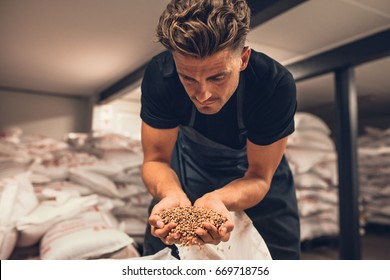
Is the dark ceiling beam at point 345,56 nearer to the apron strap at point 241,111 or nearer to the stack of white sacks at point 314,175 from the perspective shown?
the apron strap at point 241,111

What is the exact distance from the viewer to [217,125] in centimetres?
76

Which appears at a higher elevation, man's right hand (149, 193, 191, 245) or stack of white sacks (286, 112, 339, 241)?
stack of white sacks (286, 112, 339, 241)

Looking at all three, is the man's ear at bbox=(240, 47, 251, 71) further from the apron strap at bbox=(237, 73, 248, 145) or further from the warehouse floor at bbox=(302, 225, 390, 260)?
the warehouse floor at bbox=(302, 225, 390, 260)

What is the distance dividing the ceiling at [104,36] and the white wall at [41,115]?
0.03 metres

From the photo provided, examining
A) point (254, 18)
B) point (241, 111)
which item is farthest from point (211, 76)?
point (254, 18)

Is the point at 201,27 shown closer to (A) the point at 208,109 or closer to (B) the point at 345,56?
(A) the point at 208,109

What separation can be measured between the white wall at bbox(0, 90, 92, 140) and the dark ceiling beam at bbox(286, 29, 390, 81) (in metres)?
0.61

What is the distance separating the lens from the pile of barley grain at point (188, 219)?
1.98ft

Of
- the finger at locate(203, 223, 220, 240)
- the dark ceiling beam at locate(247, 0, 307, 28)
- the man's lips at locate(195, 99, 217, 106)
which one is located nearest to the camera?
the finger at locate(203, 223, 220, 240)

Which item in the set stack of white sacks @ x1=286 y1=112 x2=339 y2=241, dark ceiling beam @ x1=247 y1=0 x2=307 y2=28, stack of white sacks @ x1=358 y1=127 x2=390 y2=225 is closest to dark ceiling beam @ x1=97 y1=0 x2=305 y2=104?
dark ceiling beam @ x1=247 y1=0 x2=307 y2=28

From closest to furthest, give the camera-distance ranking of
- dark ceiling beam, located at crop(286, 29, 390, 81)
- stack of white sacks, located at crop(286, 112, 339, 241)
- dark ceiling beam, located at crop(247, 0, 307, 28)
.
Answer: dark ceiling beam, located at crop(247, 0, 307, 28) → dark ceiling beam, located at crop(286, 29, 390, 81) → stack of white sacks, located at crop(286, 112, 339, 241)

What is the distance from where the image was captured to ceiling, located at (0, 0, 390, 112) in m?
0.83

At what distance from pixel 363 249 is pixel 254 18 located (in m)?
1.04
